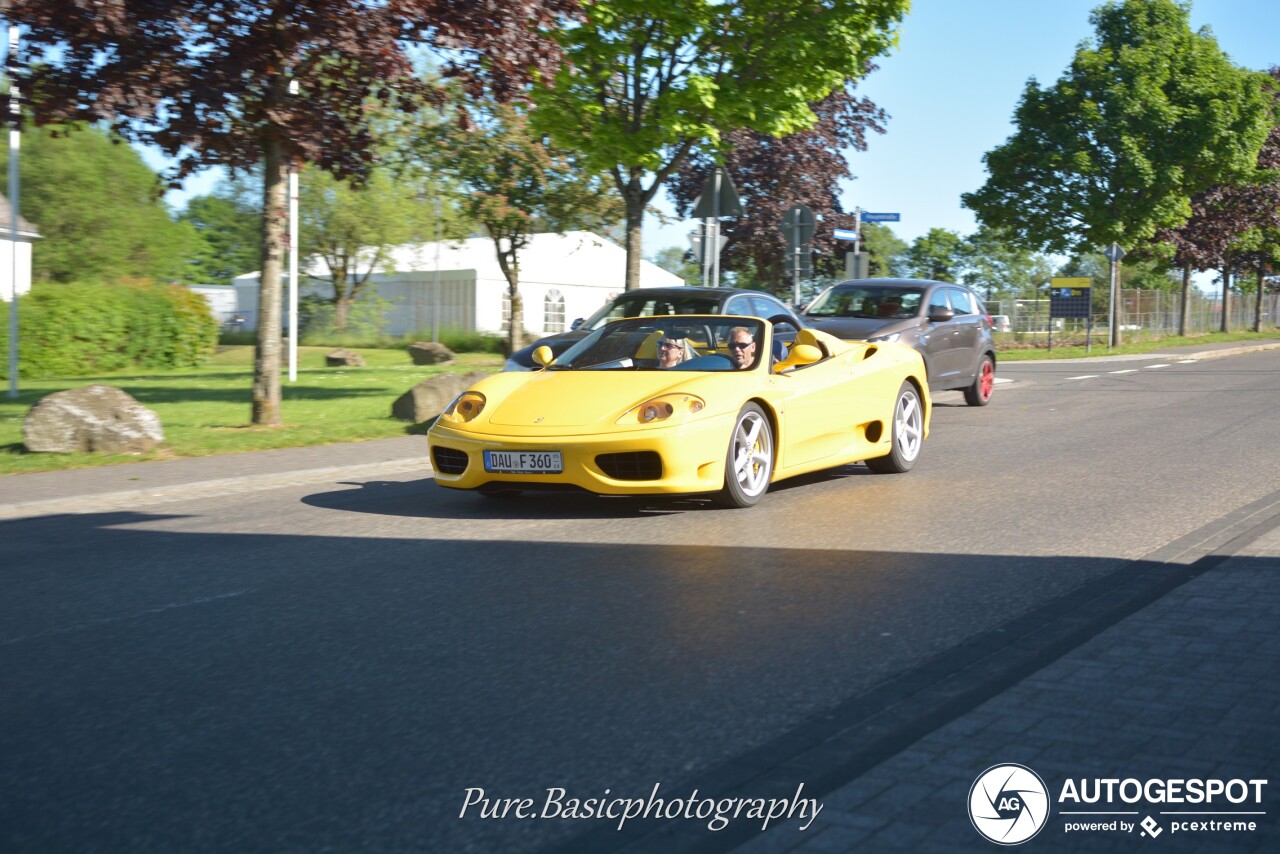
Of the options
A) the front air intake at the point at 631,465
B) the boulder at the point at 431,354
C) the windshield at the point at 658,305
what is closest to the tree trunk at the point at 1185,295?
the boulder at the point at 431,354

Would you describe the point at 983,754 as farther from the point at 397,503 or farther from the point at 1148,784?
the point at 397,503

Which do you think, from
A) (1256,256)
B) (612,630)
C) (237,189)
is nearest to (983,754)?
(612,630)

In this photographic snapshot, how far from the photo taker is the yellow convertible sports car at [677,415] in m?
8.13

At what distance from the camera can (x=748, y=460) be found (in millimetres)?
8711

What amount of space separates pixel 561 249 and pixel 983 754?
4856 cm

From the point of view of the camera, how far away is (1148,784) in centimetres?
352

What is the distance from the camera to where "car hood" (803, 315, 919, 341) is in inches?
649

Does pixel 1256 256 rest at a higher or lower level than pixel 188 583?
higher

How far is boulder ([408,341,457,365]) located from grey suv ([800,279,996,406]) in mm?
16105

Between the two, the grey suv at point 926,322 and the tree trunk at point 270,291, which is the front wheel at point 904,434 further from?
the tree trunk at point 270,291

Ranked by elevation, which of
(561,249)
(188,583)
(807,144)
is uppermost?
(807,144)

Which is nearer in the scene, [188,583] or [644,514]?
[188,583]

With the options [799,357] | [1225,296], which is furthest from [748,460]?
[1225,296]

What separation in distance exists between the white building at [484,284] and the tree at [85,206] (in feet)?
25.9
